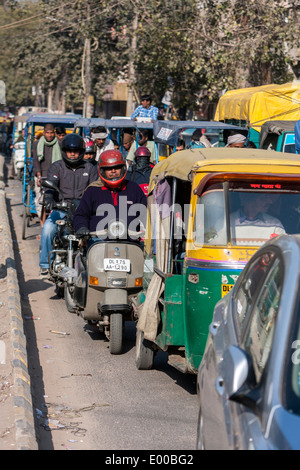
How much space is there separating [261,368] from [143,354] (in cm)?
436

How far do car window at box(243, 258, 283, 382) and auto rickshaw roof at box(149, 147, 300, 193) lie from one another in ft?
8.72

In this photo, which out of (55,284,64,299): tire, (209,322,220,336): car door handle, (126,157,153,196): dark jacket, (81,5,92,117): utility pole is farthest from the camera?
(81,5,92,117): utility pole

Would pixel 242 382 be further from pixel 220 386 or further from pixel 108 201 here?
pixel 108 201

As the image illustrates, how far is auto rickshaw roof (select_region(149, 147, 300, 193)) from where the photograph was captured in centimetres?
685

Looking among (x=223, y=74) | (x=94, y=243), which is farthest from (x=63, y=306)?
(x=223, y=74)

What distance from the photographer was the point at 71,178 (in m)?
11.5

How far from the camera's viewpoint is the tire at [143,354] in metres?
7.93

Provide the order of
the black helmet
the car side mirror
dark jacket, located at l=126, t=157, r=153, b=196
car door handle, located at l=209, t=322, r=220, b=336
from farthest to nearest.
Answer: dark jacket, located at l=126, t=157, r=153, b=196 < the black helmet < car door handle, located at l=209, t=322, r=220, b=336 < the car side mirror

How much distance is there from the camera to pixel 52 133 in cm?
1614

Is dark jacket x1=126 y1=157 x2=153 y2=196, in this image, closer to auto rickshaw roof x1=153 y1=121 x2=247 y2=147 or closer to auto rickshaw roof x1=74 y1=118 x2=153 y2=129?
auto rickshaw roof x1=153 y1=121 x2=247 y2=147

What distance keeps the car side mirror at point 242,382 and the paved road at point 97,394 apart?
2.56 meters

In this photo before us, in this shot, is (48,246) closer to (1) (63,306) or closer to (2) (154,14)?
(1) (63,306)

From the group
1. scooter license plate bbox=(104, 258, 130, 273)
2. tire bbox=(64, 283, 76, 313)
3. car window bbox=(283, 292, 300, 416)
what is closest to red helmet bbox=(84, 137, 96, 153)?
tire bbox=(64, 283, 76, 313)
